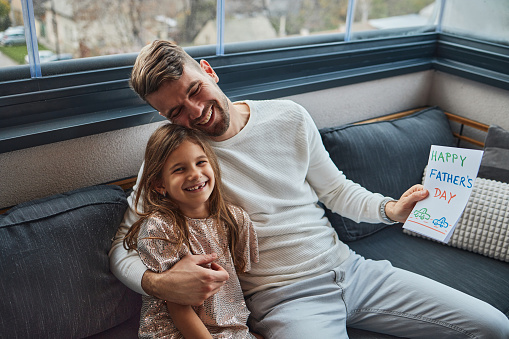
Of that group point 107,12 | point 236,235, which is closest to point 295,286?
point 236,235

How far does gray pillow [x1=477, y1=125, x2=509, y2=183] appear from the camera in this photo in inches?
77.5

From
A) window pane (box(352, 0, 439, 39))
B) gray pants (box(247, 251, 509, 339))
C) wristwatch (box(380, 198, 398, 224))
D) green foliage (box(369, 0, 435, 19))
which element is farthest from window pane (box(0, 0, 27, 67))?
green foliage (box(369, 0, 435, 19))

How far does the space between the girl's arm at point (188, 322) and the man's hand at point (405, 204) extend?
27.3 inches

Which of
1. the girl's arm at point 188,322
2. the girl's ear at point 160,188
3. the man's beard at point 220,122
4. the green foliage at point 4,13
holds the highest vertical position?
the green foliage at point 4,13

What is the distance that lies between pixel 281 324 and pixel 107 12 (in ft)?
3.85

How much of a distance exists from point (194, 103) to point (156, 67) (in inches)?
5.8

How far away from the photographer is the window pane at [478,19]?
239cm

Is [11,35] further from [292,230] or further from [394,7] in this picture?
[394,7]

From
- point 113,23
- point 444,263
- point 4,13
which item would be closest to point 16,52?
point 4,13

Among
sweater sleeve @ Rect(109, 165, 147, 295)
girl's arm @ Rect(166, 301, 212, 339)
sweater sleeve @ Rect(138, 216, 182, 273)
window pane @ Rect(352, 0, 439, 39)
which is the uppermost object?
window pane @ Rect(352, 0, 439, 39)

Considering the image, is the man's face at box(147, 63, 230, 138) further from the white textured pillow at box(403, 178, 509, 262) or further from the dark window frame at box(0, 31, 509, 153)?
the white textured pillow at box(403, 178, 509, 262)

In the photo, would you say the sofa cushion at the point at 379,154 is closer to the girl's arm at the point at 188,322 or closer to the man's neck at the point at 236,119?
the man's neck at the point at 236,119

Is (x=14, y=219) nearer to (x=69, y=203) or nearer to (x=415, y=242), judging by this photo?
(x=69, y=203)

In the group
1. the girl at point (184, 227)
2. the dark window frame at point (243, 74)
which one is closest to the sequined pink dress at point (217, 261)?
the girl at point (184, 227)
